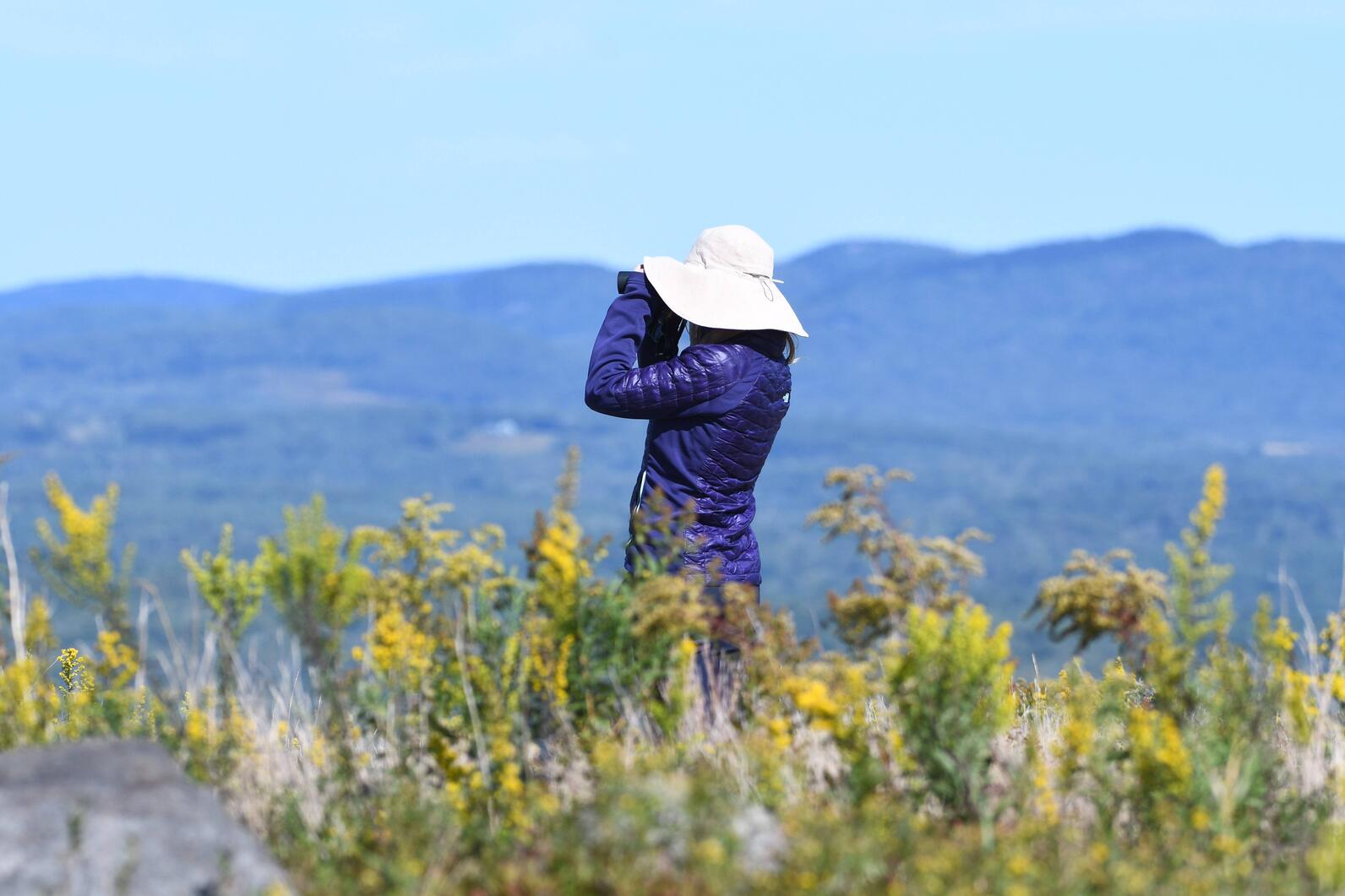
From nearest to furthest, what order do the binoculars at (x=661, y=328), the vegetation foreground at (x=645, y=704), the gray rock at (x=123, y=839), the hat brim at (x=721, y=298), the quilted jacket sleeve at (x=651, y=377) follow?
the gray rock at (x=123, y=839) < the vegetation foreground at (x=645, y=704) < the quilted jacket sleeve at (x=651, y=377) < the hat brim at (x=721, y=298) < the binoculars at (x=661, y=328)

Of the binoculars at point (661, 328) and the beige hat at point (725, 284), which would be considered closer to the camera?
the beige hat at point (725, 284)

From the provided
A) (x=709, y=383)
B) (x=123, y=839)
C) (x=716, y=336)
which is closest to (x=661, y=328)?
(x=716, y=336)

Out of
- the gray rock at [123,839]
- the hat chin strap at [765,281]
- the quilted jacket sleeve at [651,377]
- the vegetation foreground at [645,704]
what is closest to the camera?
the gray rock at [123,839]

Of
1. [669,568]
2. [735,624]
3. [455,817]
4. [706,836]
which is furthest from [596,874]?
[669,568]

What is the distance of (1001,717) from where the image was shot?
4266 millimetres

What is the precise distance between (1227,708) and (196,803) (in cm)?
265

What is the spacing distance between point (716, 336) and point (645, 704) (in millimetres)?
1491

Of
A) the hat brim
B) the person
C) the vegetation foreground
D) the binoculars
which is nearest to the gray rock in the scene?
the vegetation foreground

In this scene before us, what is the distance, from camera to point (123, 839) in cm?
346

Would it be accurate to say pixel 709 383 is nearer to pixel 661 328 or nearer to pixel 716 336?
pixel 716 336

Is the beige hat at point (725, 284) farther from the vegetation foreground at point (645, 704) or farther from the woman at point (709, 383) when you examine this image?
the vegetation foreground at point (645, 704)

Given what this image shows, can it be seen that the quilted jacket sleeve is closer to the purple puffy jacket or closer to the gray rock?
the purple puffy jacket

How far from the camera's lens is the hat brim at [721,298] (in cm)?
543

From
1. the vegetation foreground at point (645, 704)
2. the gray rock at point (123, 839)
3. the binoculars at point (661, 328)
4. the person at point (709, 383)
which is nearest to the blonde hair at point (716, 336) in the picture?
the person at point (709, 383)
